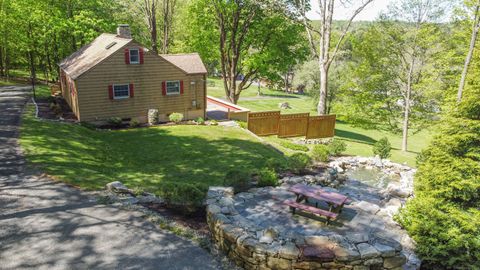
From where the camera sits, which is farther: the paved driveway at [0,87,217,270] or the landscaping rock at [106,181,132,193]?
the landscaping rock at [106,181,132,193]

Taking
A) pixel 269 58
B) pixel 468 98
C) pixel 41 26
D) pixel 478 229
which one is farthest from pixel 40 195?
pixel 41 26

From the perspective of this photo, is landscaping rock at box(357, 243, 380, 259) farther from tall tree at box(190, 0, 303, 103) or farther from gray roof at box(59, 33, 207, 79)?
tall tree at box(190, 0, 303, 103)

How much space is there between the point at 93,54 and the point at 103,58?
285 centimetres

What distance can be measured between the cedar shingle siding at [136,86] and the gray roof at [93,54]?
0.57 feet

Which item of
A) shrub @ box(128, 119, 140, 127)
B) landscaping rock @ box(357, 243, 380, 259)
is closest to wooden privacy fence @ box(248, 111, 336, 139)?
shrub @ box(128, 119, 140, 127)

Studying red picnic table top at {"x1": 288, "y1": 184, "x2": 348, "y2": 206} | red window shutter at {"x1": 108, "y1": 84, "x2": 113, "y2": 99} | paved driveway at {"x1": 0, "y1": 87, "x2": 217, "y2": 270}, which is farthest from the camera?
red window shutter at {"x1": 108, "y1": 84, "x2": 113, "y2": 99}

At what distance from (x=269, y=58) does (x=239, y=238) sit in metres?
23.9

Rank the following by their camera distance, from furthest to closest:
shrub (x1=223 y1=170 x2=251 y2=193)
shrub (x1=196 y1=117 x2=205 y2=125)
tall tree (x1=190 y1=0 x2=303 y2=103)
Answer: tall tree (x1=190 y1=0 x2=303 y2=103) < shrub (x1=196 y1=117 x2=205 y2=125) < shrub (x1=223 y1=170 x2=251 y2=193)

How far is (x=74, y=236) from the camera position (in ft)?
26.6

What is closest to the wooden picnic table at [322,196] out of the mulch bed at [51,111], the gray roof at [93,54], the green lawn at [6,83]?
the gray roof at [93,54]

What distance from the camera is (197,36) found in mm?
31281

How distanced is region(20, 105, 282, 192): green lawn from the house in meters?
2.21

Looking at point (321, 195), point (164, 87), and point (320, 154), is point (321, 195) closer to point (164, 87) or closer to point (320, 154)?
point (320, 154)

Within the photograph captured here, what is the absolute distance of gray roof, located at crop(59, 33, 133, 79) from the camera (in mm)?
21141
